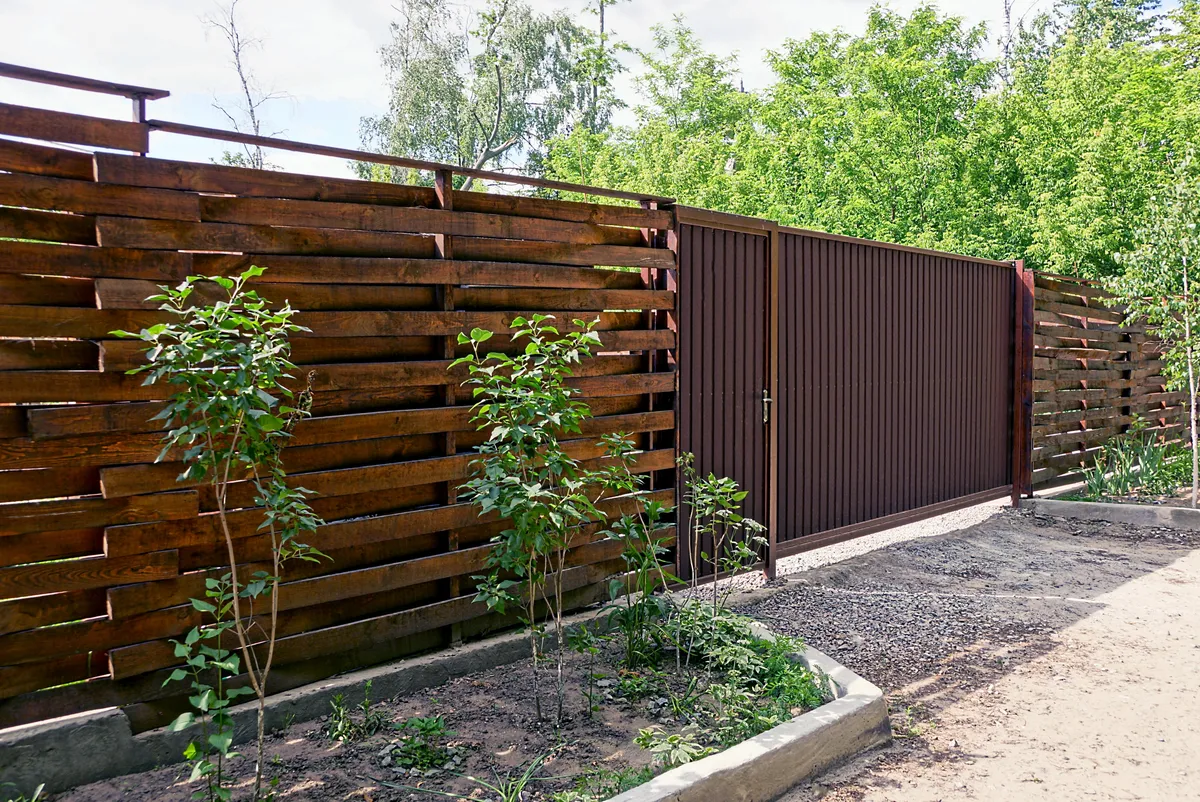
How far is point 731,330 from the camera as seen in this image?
5113 millimetres

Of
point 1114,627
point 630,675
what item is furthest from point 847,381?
point 630,675

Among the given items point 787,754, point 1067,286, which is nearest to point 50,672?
point 787,754

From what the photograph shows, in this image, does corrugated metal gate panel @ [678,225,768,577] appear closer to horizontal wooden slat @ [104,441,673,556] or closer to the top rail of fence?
horizontal wooden slat @ [104,441,673,556]

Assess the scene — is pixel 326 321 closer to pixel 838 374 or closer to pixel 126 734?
pixel 126 734

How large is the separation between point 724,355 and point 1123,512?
479 centimetres

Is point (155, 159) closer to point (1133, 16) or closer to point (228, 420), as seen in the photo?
point (228, 420)

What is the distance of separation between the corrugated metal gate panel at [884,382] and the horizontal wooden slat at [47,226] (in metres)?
3.91

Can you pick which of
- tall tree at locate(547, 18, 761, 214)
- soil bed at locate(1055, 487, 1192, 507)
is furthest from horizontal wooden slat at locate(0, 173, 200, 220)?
tall tree at locate(547, 18, 761, 214)

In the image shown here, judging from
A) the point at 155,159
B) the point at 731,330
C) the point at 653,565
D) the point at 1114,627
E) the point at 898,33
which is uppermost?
the point at 898,33

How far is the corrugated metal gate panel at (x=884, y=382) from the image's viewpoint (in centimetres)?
565

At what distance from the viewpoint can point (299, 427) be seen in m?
3.24

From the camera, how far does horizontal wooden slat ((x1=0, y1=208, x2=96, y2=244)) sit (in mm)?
2670

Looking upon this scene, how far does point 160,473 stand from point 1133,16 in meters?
40.9

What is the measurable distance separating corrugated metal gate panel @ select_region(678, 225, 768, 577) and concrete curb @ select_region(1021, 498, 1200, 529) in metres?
3.96
